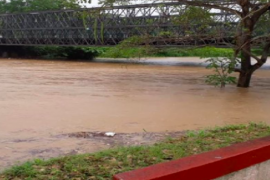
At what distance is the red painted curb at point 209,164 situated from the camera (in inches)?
93.4

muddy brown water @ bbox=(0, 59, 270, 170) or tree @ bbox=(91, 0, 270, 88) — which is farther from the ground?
tree @ bbox=(91, 0, 270, 88)

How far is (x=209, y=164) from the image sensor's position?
266cm

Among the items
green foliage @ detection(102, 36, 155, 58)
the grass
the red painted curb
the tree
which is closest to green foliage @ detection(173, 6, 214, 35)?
the tree

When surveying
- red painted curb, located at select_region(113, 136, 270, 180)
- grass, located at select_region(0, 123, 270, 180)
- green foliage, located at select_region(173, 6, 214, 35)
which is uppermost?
green foliage, located at select_region(173, 6, 214, 35)

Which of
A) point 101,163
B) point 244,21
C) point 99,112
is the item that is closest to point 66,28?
point 244,21

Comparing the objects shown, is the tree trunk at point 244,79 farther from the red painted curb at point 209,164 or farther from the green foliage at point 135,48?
the red painted curb at point 209,164

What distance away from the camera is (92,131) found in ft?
21.4

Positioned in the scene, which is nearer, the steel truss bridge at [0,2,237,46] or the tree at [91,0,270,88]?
the tree at [91,0,270,88]

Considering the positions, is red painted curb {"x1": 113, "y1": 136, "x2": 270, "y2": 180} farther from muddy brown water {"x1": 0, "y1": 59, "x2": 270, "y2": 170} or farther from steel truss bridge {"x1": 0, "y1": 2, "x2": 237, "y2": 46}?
steel truss bridge {"x1": 0, "y1": 2, "x2": 237, "y2": 46}

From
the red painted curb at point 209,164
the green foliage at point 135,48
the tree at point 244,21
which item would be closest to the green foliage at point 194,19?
the tree at point 244,21

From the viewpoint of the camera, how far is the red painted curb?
237 cm

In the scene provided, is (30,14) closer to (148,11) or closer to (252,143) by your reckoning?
(148,11)

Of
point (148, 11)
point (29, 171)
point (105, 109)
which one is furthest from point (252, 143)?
point (148, 11)

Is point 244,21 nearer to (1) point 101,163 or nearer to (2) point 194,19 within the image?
(2) point 194,19
